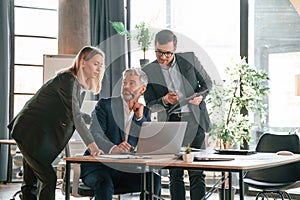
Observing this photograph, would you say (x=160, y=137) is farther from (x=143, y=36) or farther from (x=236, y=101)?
(x=143, y=36)

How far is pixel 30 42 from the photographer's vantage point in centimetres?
797

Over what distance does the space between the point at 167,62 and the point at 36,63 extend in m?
4.25

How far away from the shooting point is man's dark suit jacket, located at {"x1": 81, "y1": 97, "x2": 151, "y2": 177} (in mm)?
3998

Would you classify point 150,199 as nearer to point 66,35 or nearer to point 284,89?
point 284,89

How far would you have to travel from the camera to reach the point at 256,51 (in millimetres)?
6996

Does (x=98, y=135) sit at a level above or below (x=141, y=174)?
above

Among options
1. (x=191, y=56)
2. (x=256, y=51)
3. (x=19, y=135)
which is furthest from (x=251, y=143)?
(x=19, y=135)

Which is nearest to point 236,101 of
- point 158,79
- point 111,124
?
point 158,79

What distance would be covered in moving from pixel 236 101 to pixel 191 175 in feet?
8.54

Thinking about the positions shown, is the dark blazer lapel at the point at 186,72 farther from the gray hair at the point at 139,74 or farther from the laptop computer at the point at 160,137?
the laptop computer at the point at 160,137

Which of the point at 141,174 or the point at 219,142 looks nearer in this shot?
the point at 141,174

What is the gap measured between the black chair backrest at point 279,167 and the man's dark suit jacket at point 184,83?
3.33 ft

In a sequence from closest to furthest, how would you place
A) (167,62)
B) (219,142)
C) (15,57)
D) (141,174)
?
(141,174) → (167,62) → (219,142) → (15,57)

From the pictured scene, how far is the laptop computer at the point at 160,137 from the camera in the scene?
349 centimetres
